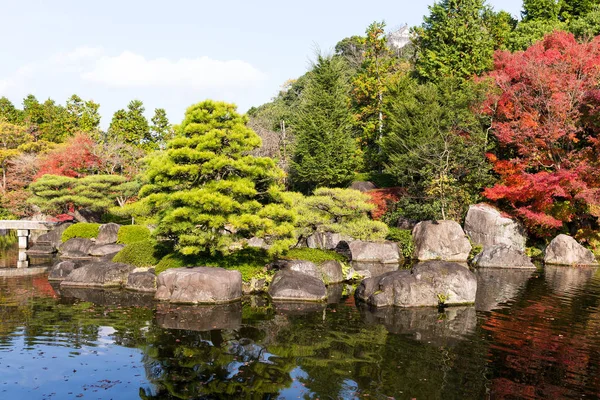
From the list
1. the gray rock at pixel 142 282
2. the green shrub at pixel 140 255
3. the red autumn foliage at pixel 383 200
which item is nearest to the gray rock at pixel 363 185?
the red autumn foliage at pixel 383 200

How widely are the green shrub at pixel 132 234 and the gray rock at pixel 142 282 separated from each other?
11.1m

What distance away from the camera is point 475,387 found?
34.6 feet

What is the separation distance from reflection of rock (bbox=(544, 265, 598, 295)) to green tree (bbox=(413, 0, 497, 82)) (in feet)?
61.9

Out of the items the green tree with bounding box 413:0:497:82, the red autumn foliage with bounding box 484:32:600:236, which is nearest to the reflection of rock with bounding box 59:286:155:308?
the red autumn foliage with bounding box 484:32:600:236

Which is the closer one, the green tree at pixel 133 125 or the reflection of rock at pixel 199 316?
the reflection of rock at pixel 199 316

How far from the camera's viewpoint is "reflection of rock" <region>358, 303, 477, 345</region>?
14.6 meters

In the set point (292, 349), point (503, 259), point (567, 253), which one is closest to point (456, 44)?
point (567, 253)

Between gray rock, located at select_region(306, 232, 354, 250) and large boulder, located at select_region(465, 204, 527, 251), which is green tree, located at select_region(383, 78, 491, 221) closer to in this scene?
large boulder, located at select_region(465, 204, 527, 251)

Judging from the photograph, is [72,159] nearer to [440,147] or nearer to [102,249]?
[102,249]

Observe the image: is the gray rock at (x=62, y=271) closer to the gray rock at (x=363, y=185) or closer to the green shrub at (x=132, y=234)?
the green shrub at (x=132, y=234)

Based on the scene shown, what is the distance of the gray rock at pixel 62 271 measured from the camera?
22969mm

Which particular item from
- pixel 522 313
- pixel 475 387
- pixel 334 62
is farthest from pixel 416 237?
pixel 475 387

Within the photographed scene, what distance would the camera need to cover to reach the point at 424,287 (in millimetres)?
18469

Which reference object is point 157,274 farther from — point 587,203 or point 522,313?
point 587,203
